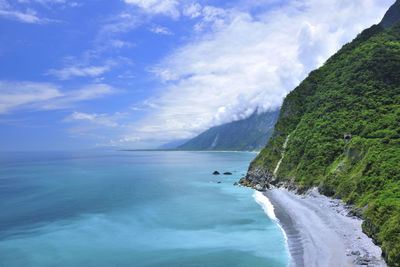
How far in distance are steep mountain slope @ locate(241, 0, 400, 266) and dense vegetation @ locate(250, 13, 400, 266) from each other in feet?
0.30

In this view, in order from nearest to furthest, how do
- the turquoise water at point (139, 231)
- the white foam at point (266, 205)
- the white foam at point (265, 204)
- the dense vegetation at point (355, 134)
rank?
the turquoise water at point (139, 231), the dense vegetation at point (355, 134), the white foam at point (266, 205), the white foam at point (265, 204)

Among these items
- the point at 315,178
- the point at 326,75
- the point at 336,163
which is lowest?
the point at 315,178

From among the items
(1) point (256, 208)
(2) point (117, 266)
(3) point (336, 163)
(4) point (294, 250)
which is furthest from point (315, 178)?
(2) point (117, 266)

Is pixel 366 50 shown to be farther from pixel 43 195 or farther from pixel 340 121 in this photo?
pixel 43 195

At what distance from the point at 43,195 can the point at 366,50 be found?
10707 cm

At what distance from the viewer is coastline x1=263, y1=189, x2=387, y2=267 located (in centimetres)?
2498

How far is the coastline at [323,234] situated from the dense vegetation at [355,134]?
173 centimetres

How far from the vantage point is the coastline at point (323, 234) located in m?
25.0

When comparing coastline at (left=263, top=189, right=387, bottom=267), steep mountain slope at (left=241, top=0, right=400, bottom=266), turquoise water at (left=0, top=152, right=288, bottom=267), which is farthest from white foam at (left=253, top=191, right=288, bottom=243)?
steep mountain slope at (left=241, top=0, right=400, bottom=266)

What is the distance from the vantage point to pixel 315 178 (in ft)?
171

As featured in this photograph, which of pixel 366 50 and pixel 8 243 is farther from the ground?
pixel 366 50

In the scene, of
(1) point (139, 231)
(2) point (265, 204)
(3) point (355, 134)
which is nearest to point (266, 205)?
(2) point (265, 204)

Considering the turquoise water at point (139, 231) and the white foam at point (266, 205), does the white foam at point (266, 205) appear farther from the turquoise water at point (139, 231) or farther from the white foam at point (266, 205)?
the turquoise water at point (139, 231)

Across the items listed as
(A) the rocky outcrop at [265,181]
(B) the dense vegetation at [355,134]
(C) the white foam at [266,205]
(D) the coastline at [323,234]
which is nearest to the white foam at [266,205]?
(C) the white foam at [266,205]
